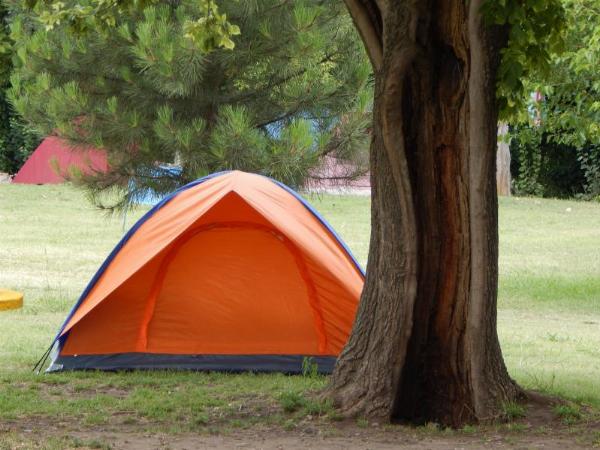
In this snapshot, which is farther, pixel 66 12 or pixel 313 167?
pixel 313 167

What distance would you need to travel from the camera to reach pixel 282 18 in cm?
1188

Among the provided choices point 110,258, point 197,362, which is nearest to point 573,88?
point 197,362

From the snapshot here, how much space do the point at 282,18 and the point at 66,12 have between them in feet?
14.6

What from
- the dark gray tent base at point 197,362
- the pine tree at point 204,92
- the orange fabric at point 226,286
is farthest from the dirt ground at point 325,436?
the pine tree at point 204,92

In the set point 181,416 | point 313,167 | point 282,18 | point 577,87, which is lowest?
point 181,416

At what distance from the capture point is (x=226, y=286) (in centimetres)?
823

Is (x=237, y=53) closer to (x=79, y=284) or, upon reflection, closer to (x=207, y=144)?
(x=207, y=144)


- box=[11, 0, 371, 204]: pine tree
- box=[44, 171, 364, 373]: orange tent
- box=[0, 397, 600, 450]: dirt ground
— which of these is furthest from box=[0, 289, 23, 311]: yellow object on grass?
box=[0, 397, 600, 450]: dirt ground

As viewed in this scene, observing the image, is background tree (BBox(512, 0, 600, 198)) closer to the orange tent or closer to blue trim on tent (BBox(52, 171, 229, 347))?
the orange tent

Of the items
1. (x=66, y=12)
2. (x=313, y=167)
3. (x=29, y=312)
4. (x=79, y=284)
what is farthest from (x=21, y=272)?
(x=66, y=12)

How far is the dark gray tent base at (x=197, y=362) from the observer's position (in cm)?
804

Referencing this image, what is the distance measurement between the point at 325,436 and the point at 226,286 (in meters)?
2.46

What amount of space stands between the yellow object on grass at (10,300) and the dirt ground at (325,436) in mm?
5151

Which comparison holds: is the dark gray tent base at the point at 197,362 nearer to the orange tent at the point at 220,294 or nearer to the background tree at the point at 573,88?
the orange tent at the point at 220,294
